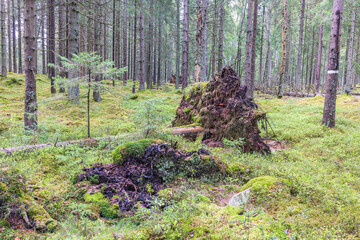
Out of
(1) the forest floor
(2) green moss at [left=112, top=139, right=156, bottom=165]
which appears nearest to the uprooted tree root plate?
(2) green moss at [left=112, top=139, right=156, bottom=165]

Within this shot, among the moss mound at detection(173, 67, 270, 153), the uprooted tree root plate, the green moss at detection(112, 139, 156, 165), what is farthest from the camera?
the moss mound at detection(173, 67, 270, 153)

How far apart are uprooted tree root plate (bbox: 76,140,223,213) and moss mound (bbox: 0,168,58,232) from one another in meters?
0.87

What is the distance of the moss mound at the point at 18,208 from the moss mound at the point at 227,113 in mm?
5114

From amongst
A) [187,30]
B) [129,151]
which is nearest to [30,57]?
[129,151]

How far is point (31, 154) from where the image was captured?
212 inches

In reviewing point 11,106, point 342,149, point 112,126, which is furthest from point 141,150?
point 11,106

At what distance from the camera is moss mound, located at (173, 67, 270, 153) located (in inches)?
261

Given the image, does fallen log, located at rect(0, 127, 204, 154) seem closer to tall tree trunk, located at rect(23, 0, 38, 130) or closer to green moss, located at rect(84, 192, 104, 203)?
tall tree trunk, located at rect(23, 0, 38, 130)

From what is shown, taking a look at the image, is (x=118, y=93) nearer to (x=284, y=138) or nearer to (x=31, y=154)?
(x=31, y=154)

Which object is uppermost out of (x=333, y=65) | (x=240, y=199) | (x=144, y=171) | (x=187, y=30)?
(x=187, y=30)

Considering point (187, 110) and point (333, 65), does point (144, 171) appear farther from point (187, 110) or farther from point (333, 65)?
point (333, 65)

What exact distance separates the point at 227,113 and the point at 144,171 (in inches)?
154

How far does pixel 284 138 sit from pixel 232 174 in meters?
4.28

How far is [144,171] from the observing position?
14.1 feet
